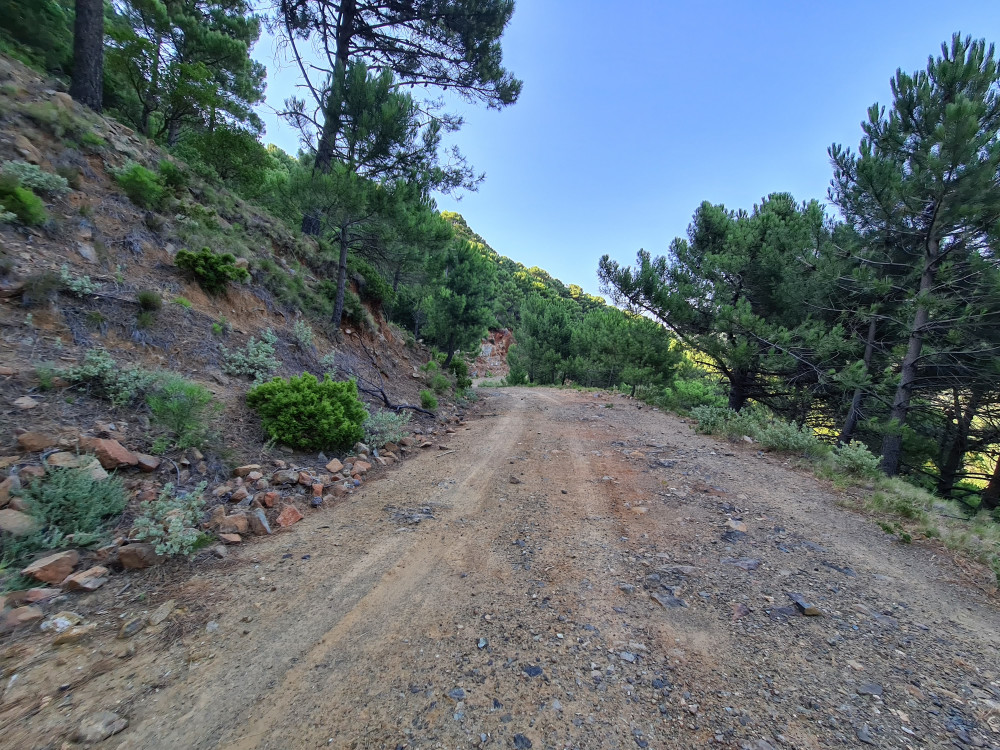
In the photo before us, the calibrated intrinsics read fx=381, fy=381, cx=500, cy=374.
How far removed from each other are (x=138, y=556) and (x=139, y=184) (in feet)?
20.8

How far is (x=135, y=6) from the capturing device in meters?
9.02

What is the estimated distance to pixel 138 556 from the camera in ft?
8.48

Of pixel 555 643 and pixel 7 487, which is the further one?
pixel 7 487

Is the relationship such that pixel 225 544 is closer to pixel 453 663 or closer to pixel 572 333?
pixel 453 663

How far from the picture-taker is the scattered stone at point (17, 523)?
7.80 feet

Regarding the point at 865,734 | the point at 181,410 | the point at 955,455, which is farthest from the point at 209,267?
the point at 955,455

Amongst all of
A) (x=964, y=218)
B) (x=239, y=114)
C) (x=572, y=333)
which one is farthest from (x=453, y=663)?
(x=572, y=333)

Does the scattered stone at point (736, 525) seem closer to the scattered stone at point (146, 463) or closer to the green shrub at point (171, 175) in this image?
the scattered stone at point (146, 463)

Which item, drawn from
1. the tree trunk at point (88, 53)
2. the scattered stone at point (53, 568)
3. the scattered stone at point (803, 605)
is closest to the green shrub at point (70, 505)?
the scattered stone at point (53, 568)

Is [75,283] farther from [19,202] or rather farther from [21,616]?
[21,616]

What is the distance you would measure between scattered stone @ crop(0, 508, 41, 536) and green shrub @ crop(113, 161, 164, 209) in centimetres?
578

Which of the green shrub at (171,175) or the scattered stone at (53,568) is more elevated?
the green shrub at (171,175)

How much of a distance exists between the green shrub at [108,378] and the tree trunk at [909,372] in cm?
1328

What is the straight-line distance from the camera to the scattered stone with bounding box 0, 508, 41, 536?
2.38m
